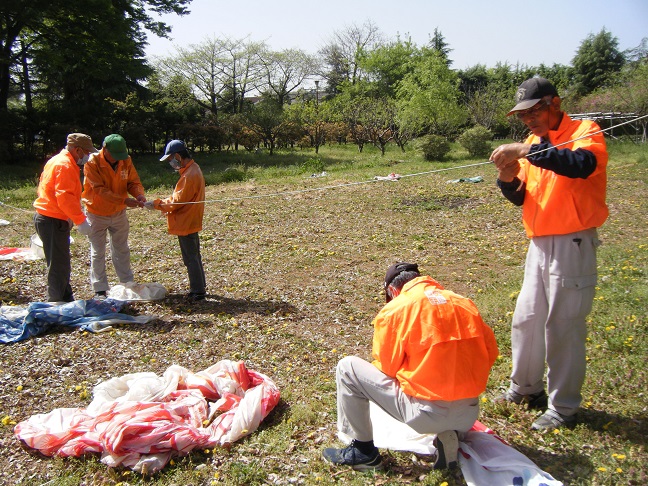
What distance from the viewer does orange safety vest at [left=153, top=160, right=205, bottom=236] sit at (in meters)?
5.89

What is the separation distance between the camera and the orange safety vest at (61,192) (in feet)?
18.0

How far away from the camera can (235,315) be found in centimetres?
579

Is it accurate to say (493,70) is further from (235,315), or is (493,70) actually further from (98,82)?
(235,315)

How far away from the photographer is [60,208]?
5.51 metres

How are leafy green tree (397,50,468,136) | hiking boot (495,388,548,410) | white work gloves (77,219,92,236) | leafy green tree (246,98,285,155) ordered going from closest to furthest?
hiking boot (495,388,548,410) → white work gloves (77,219,92,236) → leafy green tree (397,50,468,136) → leafy green tree (246,98,285,155)

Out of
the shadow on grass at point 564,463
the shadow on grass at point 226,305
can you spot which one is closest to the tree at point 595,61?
the shadow on grass at point 226,305

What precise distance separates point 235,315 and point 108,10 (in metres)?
18.2

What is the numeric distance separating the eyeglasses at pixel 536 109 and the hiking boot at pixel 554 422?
1.91 meters

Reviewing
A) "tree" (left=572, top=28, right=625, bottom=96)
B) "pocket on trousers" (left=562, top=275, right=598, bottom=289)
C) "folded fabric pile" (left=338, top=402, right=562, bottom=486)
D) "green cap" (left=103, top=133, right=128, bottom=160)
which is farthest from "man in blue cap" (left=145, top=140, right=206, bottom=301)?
"tree" (left=572, top=28, right=625, bottom=96)

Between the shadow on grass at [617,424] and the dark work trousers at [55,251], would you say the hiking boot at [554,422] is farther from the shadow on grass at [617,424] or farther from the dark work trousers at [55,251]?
the dark work trousers at [55,251]

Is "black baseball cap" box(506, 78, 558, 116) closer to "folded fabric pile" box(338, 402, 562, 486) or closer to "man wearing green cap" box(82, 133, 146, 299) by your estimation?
"folded fabric pile" box(338, 402, 562, 486)

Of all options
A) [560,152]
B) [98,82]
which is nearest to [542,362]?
[560,152]

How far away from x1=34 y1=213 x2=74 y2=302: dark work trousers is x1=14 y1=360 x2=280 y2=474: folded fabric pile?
2570mm

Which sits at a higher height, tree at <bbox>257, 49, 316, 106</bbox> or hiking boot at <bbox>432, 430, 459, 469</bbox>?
tree at <bbox>257, 49, 316, 106</bbox>
